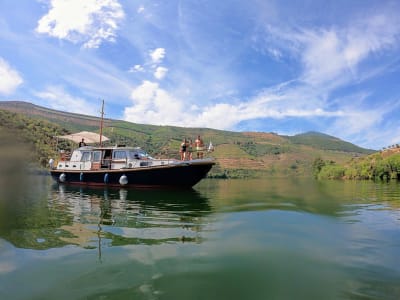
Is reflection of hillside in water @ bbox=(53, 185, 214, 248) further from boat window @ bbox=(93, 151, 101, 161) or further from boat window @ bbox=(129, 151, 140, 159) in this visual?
boat window @ bbox=(93, 151, 101, 161)

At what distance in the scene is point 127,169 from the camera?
26734 mm

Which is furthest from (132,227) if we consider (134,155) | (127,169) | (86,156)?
(86,156)

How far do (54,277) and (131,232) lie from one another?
3.69 meters

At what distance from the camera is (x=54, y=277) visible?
5184mm

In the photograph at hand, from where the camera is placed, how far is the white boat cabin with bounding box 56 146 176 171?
88.9 feet

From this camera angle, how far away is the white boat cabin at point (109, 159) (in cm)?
2711

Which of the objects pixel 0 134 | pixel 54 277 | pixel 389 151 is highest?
pixel 389 151

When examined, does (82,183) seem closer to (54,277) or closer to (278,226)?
(278,226)

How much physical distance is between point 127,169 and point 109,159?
3.21 metres

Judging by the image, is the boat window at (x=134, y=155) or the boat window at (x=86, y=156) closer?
the boat window at (x=134, y=155)

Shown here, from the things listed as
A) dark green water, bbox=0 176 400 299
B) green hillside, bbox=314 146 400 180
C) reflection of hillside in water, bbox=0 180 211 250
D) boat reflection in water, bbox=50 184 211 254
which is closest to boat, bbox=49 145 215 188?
boat reflection in water, bbox=50 184 211 254

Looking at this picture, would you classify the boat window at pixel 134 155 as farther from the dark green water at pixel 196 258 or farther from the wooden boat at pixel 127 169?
the dark green water at pixel 196 258

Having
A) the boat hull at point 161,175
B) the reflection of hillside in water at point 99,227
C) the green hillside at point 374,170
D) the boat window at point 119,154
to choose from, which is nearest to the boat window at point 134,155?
the boat window at point 119,154

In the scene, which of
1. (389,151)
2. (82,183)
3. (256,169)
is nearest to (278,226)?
(82,183)
